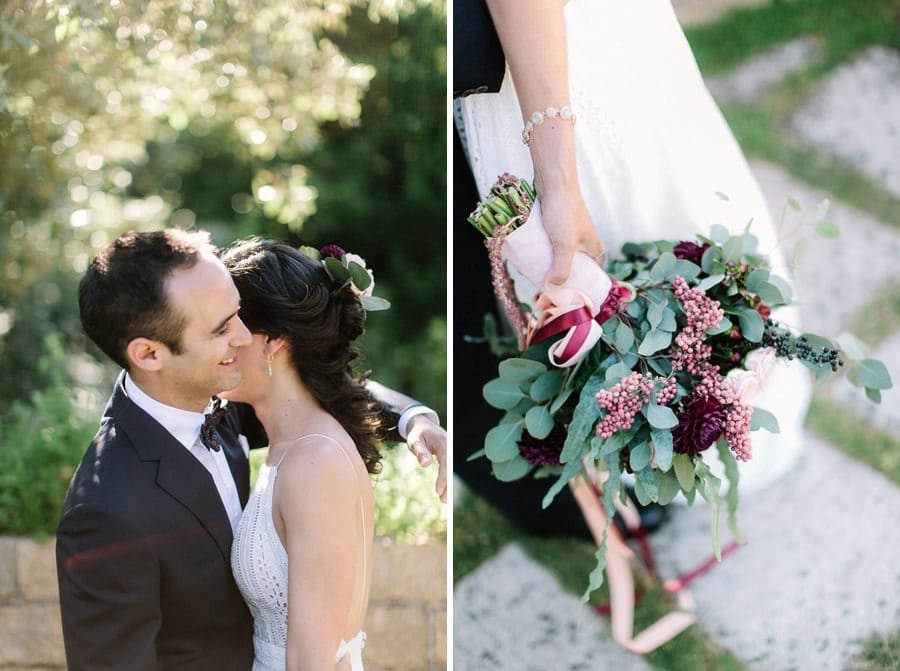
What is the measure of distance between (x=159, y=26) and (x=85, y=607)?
1.15m

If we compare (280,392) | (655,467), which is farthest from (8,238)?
(655,467)

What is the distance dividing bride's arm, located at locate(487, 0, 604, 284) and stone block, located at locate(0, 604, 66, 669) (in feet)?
4.51

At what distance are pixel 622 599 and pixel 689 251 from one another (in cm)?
93

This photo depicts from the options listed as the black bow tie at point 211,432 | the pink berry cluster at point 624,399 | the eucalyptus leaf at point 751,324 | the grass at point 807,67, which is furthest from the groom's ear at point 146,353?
the grass at point 807,67

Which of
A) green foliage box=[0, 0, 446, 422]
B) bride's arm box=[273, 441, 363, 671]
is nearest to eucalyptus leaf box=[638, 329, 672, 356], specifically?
bride's arm box=[273, 441, 363, 671]

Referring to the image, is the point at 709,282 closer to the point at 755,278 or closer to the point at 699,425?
the point at 755,278

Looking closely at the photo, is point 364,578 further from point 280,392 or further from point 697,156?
point 697,156

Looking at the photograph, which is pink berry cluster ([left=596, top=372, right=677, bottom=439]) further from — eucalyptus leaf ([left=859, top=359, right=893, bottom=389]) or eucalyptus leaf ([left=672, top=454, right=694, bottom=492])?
eucalyptus leaf ([left=859, top=359, right=893, bottom=389])

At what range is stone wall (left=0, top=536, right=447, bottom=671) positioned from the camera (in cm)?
202

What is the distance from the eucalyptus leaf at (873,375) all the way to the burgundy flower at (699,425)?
38cm

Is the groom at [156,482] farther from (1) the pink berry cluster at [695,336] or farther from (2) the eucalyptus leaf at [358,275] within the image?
(1) the pink berry cluster at [695,336]

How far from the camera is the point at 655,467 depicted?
64.4 inches

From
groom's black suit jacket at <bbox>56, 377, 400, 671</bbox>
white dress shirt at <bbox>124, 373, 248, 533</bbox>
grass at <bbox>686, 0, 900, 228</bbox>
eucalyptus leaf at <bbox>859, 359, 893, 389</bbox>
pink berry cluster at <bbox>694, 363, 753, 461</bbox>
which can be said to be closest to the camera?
groom's black suit jacket at <bbox>56, 377, 400, 671</bbox>

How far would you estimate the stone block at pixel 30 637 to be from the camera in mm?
2018
